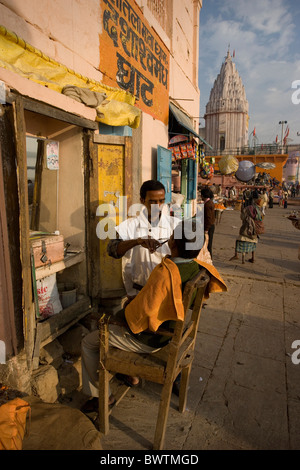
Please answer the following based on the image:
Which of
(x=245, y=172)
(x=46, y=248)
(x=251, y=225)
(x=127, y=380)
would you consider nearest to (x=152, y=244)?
(x=46, y=248)

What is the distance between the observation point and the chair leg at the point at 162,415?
197cm

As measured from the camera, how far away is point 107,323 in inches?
83.0

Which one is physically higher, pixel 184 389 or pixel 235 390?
pixel 184 389

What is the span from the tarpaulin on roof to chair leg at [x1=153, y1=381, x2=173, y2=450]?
269 centimetres

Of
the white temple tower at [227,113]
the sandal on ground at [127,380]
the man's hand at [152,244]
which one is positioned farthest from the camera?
the white temple tower at [227,113]

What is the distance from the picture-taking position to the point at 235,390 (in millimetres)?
2717

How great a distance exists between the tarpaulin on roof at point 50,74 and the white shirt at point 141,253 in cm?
150

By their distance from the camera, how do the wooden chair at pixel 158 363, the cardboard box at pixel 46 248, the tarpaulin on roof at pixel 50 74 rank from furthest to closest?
the cardboard box at pixel 46 248
the tarpaulin on roof at pixel 50 74
the wooden chair at pixel 158 363

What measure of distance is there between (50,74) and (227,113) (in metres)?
45.3

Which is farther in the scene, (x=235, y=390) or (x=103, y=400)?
(x=235, y=390)

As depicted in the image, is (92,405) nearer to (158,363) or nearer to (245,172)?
(158,363)

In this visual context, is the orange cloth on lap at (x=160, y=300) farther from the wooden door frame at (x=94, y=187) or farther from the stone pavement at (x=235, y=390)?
the wooden door frame at (x=94, y=187)

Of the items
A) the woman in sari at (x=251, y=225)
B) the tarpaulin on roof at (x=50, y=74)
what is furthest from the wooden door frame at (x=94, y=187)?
the woman in sari at (x=251, y=225)

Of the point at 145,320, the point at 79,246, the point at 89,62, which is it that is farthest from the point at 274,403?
the point at 89,62
